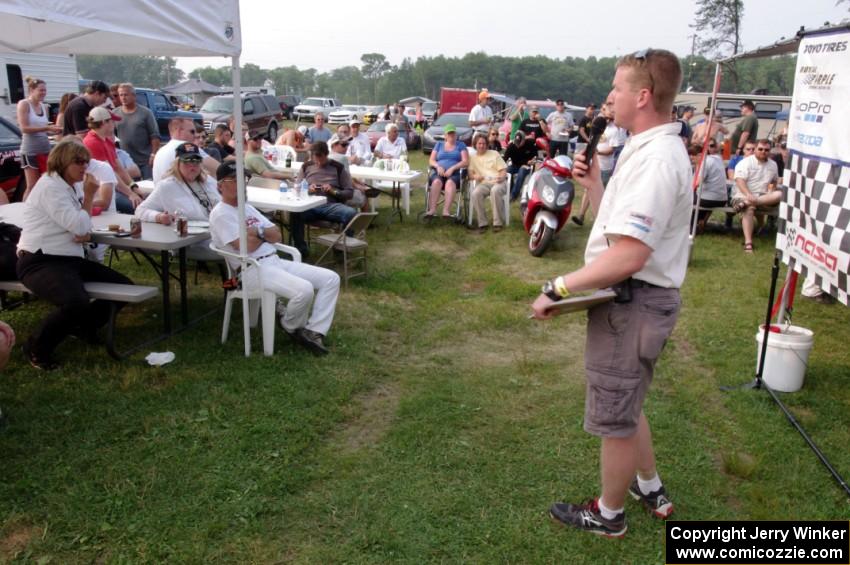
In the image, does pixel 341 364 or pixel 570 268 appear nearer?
pixel 341 364

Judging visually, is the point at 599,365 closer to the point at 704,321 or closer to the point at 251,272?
the point at 251,272

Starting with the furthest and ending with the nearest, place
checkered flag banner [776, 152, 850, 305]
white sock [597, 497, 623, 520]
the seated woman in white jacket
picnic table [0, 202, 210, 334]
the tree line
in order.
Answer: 1. the tree line
2. the seated woman in white jacket
3. picnic table [0, 202, 210, 334]
4. checkered flag banner [776, 152, 850, 305]
5. white sock [597, 497, 623, 520]

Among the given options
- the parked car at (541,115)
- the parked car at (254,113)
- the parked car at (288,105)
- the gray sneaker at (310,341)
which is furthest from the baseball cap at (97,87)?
the parked car at (288,105)

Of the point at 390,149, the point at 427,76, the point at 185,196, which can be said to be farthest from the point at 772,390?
the point at 427,76

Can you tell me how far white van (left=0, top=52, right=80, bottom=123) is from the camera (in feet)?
40.2

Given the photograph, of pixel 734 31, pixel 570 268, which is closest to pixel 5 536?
pixel 570 268

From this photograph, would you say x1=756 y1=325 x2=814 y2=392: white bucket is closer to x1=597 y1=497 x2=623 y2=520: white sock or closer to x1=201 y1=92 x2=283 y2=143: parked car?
x1=597 y1=497 x2=623 y2=520: white sock

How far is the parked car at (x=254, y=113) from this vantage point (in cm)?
2036

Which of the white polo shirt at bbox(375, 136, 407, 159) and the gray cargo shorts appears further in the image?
the white polo shirt at bbox(375, 136, 407, 159)

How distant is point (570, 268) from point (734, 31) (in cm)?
4148

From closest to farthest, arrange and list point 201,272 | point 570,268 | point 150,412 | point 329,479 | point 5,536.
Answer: point 5,536 → point 329,479 → point 150,412 → point 201,272 → point 570,268

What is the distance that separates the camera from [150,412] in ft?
11.4

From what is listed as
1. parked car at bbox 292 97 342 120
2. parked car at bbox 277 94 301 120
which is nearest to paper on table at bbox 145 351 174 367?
parked car at bbox 292 97 342 120

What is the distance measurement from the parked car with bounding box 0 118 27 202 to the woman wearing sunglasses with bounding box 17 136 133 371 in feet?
15.6
